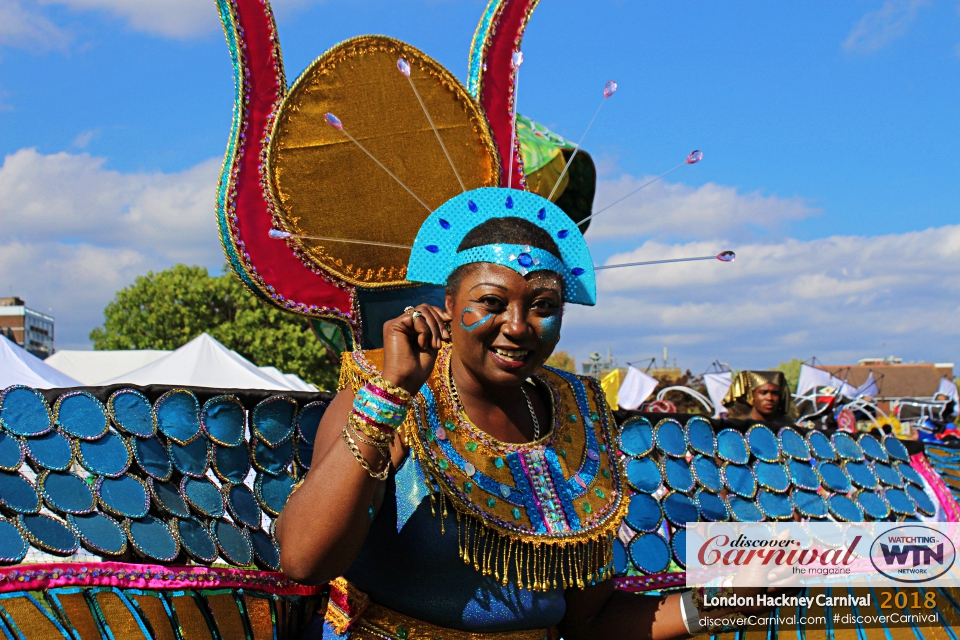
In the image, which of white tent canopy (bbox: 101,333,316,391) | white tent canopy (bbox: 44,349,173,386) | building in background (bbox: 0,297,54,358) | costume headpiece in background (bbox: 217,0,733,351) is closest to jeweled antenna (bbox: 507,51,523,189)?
costume headpiece in background (bbox: 217,0,733,351)

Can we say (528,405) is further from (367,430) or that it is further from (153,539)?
(153,539)

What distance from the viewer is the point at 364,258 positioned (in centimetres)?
274

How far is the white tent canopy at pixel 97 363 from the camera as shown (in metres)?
16.8

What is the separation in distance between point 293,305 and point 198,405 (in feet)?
1.41

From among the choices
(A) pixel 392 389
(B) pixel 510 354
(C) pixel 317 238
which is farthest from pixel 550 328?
(C) pixel 317 238

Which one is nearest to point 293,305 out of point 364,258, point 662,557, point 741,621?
point 364,258

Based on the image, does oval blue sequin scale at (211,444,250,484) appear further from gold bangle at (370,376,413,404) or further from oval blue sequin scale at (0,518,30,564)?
gold bangle at (370,376,413,404)

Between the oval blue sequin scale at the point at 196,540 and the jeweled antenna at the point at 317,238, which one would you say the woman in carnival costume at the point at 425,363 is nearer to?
the jeweled antenna at the point at 317,238

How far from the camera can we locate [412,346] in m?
1.87

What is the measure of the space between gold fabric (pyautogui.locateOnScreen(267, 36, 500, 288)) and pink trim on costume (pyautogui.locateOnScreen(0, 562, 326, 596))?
941 mm

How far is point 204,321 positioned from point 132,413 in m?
26.9

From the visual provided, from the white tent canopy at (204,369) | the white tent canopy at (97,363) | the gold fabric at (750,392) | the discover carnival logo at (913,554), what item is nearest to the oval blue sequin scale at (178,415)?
the discover carnival logo at (913,554)

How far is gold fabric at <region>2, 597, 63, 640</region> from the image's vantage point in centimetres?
191

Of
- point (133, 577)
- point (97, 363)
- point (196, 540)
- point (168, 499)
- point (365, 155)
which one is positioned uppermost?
point (97, 363)
